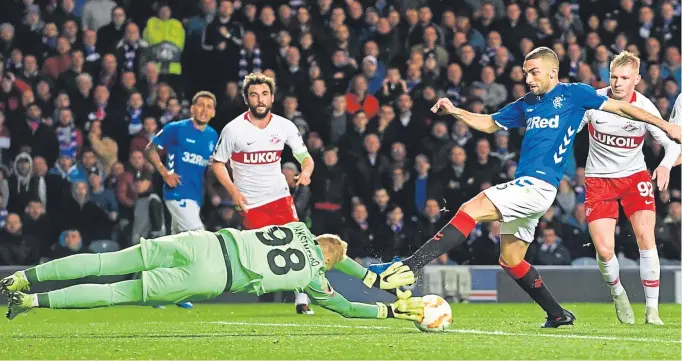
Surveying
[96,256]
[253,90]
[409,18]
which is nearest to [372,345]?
[96,256]

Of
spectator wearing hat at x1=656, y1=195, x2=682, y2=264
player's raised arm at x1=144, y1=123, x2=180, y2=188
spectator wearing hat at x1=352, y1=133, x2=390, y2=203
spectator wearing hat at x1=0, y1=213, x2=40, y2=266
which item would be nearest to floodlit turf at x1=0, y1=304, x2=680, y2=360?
player's raised arm at x1=144, y1=123, x2=180, y2=188

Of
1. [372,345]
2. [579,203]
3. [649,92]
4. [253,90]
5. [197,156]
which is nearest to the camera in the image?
[372,345]

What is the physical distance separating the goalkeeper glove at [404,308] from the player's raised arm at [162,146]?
5550 mm

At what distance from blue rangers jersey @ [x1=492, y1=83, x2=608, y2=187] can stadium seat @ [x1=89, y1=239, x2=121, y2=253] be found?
7.84 m

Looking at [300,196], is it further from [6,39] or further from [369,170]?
[6,39]

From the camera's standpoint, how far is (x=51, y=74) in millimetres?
17953

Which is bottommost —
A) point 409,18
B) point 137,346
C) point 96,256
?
point 137,346

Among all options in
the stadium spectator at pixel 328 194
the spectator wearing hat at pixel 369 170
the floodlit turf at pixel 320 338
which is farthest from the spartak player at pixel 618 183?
the spectator wearing hat at pixel 369 170

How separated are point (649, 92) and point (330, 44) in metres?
4.62

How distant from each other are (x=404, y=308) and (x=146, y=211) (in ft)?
25.1

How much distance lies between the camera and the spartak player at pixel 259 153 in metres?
12.6

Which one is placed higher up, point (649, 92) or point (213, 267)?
point (649, 92)

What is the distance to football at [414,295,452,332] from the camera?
31.7 ft

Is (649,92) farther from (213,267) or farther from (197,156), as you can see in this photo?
(213,267)
